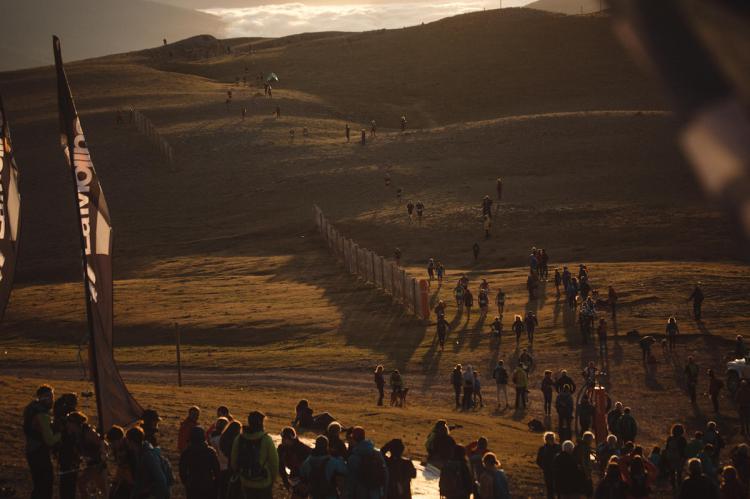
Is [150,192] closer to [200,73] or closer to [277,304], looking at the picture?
[277,304]

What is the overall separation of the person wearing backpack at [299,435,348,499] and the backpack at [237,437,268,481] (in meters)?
0.58

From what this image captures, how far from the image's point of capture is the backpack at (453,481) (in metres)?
12.4

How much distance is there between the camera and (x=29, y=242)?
75.8m

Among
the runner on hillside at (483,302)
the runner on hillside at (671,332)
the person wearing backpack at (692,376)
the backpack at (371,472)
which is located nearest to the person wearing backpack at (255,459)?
the backpack at (371,472)

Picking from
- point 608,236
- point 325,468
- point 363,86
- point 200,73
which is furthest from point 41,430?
point 200,73

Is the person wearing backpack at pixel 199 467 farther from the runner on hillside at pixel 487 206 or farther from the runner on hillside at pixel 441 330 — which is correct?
the runner on hillside at pixel 487 206

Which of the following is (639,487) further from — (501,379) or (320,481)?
(501,379)

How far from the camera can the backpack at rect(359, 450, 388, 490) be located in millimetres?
11648

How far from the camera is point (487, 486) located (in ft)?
42.3

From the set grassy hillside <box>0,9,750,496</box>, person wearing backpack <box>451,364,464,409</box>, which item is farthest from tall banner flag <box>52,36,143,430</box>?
person wearing backpack <box>451,364,464,409</box>

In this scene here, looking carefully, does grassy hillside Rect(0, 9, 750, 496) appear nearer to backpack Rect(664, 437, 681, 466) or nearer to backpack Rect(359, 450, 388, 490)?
backpack Rect(664, 437, 681, 466)

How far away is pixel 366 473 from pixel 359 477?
0.36ft

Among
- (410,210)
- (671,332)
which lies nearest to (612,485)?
(671,332)

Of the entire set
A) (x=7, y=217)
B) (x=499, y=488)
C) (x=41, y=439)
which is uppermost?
(x=7, y=217)
